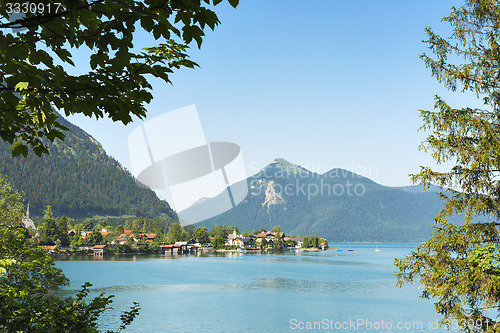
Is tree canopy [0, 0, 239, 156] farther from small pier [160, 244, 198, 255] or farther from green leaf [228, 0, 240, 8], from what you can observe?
small pier [160, 244, 198, 255]

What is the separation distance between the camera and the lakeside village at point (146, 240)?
420 feet

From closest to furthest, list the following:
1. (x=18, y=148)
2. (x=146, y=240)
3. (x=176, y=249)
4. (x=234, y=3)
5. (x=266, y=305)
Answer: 1. (x=234, y=3)
2. (x=18, y=148)
3. (x=266, y=305)
4. (x=176, y=249)
5. (x=146, y=240)

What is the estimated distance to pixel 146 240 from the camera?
156 meters

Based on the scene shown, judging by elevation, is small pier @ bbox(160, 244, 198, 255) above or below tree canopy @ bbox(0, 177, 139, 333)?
below

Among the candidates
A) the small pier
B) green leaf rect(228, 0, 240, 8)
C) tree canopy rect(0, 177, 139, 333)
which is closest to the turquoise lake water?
tree canopy rect(0, 177, 139, 333)

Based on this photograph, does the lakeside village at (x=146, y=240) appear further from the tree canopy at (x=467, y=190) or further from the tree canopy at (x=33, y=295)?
the tree canopy at (x=467, y=190)

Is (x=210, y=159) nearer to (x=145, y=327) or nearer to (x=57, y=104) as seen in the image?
(x=145, y=327)

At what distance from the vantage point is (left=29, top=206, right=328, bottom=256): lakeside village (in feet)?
420

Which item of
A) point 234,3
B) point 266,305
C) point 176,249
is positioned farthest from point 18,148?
point 176,249

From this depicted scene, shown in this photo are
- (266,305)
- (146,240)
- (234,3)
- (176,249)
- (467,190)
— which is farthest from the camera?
(146,240)

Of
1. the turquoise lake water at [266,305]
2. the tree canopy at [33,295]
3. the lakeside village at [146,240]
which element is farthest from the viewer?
the lakeside village at [146,240]

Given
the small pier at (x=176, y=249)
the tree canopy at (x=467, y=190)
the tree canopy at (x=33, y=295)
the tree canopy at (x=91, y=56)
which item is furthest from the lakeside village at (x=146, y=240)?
the tree canopy at (x=91, y=56)

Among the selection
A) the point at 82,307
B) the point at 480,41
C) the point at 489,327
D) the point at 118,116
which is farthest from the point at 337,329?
the point at 118,116

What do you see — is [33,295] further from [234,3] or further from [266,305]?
[266,305]
